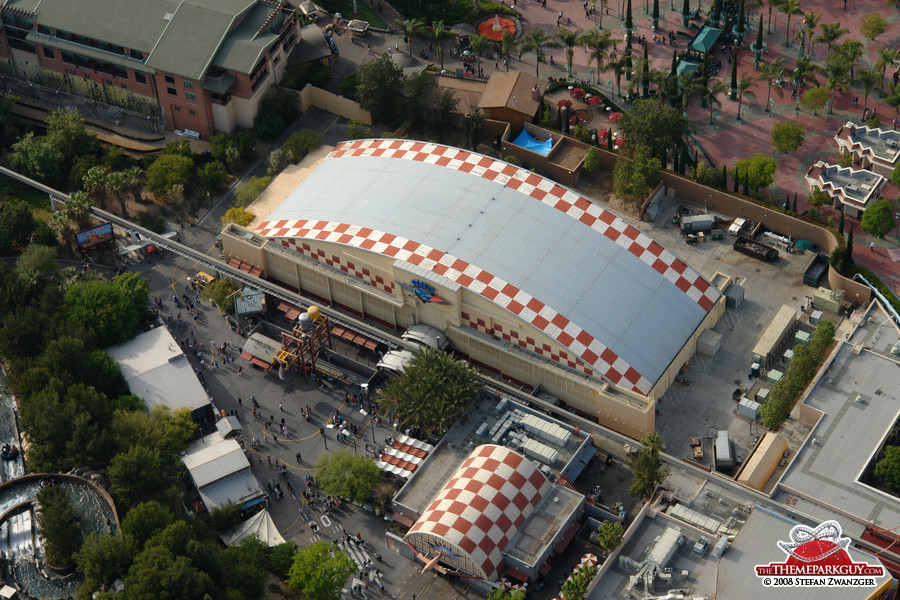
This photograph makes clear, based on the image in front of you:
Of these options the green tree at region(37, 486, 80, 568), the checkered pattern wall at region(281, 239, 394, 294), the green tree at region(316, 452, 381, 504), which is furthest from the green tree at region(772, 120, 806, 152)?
the green tree at region(37, 486, 80, 568)

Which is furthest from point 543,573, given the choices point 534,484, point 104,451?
point 104,451

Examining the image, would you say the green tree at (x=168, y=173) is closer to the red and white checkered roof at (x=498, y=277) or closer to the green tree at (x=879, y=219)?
the red and white checkered roof at (x=498, y=277)

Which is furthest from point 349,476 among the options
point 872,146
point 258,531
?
point 872,146

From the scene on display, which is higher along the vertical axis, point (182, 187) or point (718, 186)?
point (718, 186)

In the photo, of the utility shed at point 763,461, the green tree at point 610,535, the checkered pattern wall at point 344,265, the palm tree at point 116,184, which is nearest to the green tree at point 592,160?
the checkered pattern wall at point 344,265

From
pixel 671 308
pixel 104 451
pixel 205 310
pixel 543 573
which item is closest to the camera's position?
pixel 543 573

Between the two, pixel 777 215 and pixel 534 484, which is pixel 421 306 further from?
pixel 777 215
